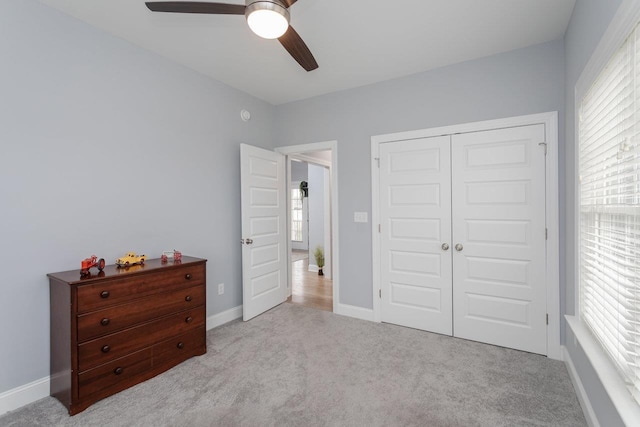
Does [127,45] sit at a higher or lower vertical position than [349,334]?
higher

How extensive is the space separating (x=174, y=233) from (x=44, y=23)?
1783 millimetres

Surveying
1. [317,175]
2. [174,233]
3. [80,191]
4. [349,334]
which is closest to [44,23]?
[80,191]

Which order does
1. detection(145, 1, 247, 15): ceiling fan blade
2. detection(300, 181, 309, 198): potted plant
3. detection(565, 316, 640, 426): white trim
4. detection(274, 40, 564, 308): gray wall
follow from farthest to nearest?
detection(300, 181, 309, 198): potted plant < detection(274, 40, 564, 308): gray wall < detection(145, 1, 247, 15): ceiling fan blade < detection(565, 316, 640, 426): white trim

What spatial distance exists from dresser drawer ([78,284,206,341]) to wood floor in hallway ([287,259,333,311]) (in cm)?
172

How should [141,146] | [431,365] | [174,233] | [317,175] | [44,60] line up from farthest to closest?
1. [317,175]
2. [174,233]
3. [141,146]
4. [431,365]
5. [44,60]

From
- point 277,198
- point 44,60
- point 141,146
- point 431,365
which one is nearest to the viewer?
point 44,60

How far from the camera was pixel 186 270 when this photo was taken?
8.06 feet

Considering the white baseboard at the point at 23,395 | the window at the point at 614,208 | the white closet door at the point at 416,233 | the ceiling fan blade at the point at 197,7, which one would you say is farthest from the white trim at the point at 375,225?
the white baseboard at the point at 23,395

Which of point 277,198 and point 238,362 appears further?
point 277,198

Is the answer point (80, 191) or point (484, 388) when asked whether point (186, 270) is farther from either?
point (484, 388)

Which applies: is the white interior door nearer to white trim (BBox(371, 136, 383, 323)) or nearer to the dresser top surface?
the dresser top surface

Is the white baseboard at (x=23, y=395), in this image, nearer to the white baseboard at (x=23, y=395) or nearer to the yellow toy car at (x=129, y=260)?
the white baseboard at (x=23, y=395)

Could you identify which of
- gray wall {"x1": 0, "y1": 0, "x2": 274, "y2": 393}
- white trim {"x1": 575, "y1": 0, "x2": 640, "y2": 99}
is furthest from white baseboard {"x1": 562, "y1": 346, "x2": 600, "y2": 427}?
gray wall {"x1": 0, "y1": 0, "x2": 274, "y2": 393}

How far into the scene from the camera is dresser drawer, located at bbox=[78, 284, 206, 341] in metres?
1.87
